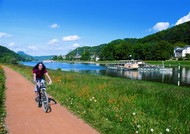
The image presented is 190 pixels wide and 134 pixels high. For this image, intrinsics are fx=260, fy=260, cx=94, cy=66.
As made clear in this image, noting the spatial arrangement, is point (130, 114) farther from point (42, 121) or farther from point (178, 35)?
point (178, 35)

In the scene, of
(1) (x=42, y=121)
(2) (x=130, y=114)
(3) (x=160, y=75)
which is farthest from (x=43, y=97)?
(3) (x=160, y=75)

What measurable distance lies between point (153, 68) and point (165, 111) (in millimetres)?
70913

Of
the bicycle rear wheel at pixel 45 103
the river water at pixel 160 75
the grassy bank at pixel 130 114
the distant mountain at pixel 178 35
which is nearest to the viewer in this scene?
the grassy bank at pixel 130 114

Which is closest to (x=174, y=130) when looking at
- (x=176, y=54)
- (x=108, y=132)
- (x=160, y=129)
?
(x=160, y=129)

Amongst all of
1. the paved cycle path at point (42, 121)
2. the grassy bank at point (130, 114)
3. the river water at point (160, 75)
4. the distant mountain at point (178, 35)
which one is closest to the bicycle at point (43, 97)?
the paved cycle path at point (42, 121)

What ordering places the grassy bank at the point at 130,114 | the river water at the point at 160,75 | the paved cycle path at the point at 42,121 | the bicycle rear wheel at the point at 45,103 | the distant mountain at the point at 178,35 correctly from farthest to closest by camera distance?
the distant mountain at the point at 178,35
the river water at the point at 160,75
the bicycle rear wheel at the point at 45,103
the paved cycle path at the point at 42,121
the grassy bank at the point at 130,114

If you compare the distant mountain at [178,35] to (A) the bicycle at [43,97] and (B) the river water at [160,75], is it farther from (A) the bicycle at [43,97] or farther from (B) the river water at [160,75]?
(A) the bicycle at [43,97]

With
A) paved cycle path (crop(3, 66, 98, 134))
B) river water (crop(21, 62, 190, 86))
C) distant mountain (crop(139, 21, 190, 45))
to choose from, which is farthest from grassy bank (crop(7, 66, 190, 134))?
distant mountain (crop(139, 21, 190, 45))

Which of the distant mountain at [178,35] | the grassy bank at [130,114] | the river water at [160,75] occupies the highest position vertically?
the distant mountain at [178,35]

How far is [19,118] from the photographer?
390 inches

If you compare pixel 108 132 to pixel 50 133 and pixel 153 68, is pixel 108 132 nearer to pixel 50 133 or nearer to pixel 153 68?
pixel 50 133

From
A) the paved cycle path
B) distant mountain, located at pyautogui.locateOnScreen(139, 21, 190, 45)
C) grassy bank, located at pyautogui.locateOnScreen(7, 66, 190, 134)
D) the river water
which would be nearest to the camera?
grassy bank, located at pyautogui.locateOnScreen(7, 66, 190, 134)

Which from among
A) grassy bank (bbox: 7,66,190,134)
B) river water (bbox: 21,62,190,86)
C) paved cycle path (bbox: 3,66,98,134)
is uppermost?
grassy bank (bbox: 7,66,190,134)

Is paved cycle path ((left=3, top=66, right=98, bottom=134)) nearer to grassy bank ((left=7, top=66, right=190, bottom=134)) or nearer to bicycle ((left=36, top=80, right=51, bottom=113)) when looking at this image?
bicycle ((left=36, top=80, right=51, bottom=113))
